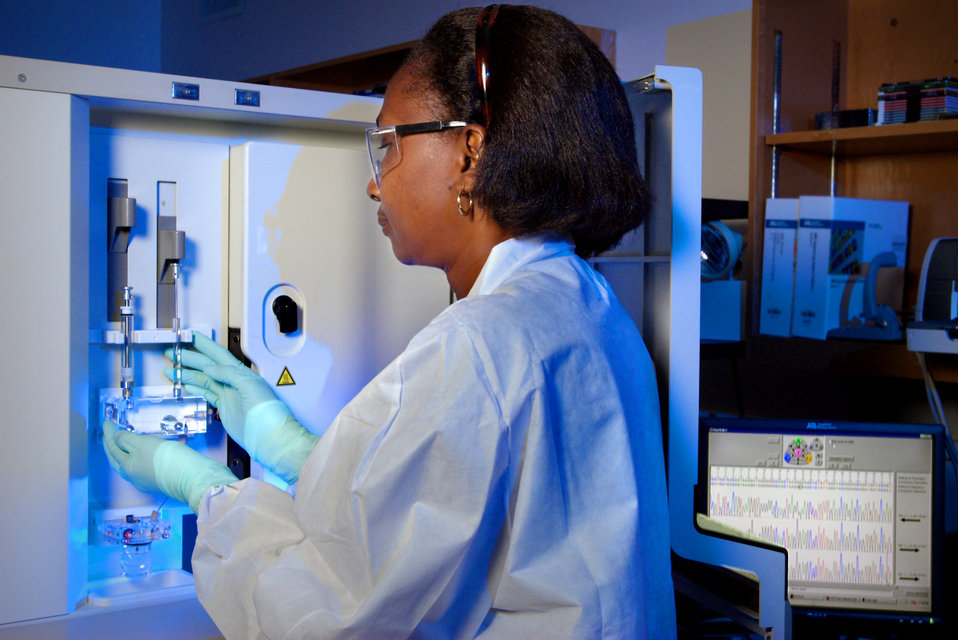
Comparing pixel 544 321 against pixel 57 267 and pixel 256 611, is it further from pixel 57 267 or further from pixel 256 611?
pixel 57 267

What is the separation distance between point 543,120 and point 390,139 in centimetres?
18

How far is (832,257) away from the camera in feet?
6.54

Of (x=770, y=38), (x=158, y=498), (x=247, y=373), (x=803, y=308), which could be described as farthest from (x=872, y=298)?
(x=158, y=498)

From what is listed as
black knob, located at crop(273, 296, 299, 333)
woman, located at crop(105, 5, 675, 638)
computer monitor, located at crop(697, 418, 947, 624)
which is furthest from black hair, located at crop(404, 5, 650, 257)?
computer monitor, located at crop(697, 418, 947, 624)

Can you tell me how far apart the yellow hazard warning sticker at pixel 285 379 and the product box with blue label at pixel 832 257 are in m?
1.37

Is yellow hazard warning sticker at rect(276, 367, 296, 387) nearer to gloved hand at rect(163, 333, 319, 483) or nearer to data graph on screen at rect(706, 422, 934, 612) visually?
gloved hand at rect(163, 333, 319, 483)

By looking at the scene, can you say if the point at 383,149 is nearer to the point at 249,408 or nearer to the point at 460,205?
the point at 460,205

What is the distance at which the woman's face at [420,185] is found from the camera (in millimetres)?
824

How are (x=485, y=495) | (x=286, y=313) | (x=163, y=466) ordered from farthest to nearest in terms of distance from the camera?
(x=286, y=313), (x=163, y=466), (x=485, y=495)

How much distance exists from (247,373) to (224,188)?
0.30m

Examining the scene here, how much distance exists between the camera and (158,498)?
47.4 inches

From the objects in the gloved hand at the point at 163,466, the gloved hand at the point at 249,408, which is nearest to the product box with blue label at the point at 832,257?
the gloved hand at the point at 249,408

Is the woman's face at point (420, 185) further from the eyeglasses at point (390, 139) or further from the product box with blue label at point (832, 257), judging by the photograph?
the product box with blue label at point (832, 257)

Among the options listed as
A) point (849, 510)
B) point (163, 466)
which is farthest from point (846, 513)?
point (163, 466)
